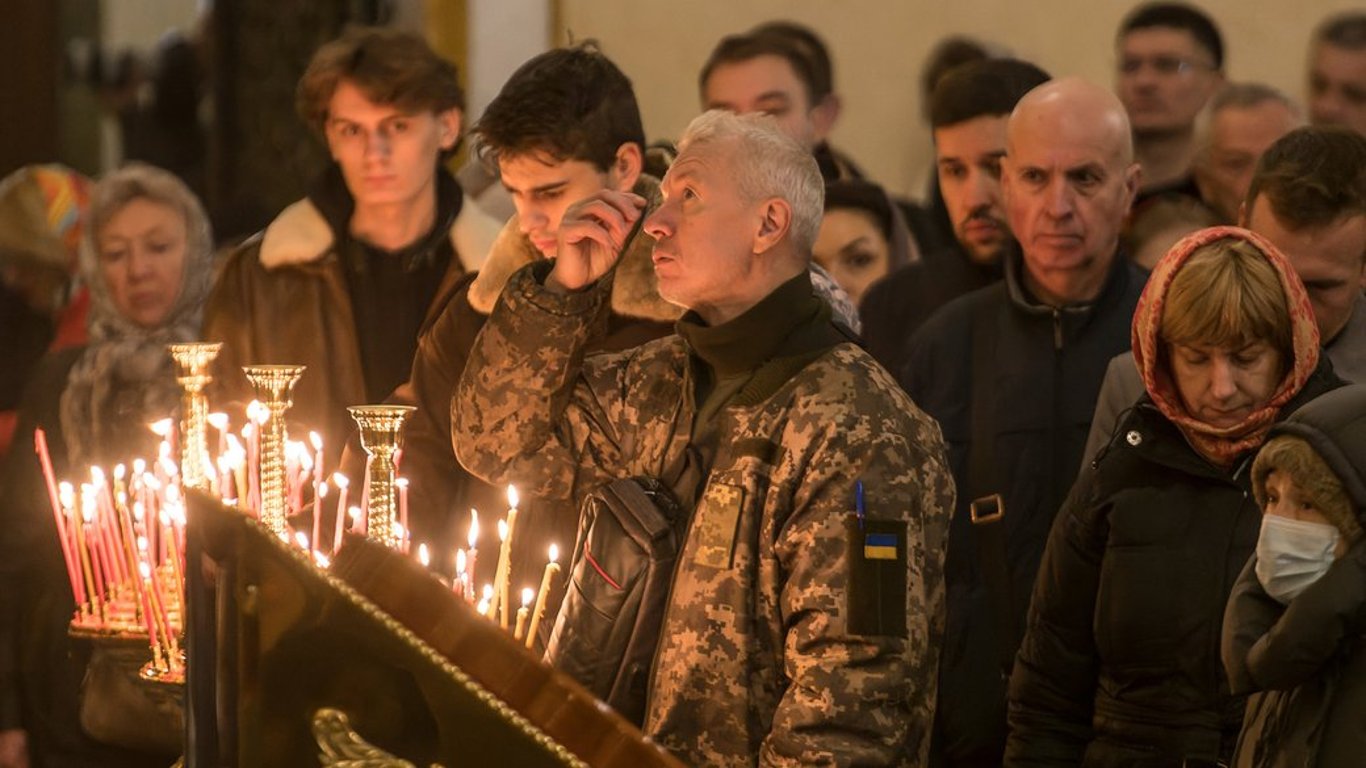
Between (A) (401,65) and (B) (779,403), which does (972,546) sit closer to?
(B) (779,403)

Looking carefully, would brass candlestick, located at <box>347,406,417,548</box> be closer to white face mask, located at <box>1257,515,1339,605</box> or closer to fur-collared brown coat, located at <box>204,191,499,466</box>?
white face mask, located at <box>1257,515,1339,605</box>

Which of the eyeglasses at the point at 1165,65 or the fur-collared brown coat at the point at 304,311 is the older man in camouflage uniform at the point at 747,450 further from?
the eyeglasses at the point at 1165,65

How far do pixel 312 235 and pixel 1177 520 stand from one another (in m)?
2.28

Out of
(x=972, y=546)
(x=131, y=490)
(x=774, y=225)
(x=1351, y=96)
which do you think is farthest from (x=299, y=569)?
(x=1351, y=96)

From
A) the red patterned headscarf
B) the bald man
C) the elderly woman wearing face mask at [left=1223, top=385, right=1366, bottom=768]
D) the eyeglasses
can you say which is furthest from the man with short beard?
the elderly woman wearing face mask at [left=1223, top=385, right=1366, bottom=768]

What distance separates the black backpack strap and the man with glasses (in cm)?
129

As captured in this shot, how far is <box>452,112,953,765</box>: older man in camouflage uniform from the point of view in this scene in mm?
3219

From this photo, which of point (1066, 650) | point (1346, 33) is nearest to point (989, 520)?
point (1066, 650)

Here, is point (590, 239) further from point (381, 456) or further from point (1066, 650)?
point (1066, 650)

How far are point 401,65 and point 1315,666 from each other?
8.74ft

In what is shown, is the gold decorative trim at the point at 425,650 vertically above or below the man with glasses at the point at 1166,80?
below

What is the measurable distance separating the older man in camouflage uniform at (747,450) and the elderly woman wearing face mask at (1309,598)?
0.45m

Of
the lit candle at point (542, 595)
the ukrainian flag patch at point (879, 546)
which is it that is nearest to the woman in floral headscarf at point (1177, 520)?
the ukrainian flag patch at point (879, 546)

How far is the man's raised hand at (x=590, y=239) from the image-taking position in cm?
360
